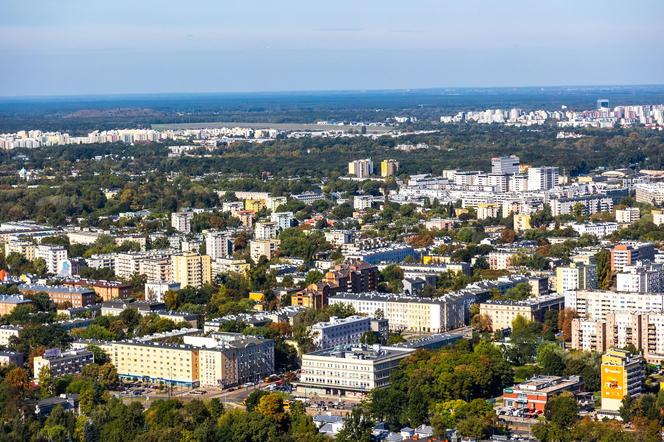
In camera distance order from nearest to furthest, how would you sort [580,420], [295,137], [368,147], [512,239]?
[580,420] → [512,239] → [368,147] → [295,137]

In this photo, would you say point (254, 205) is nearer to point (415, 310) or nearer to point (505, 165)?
point (505, 165)

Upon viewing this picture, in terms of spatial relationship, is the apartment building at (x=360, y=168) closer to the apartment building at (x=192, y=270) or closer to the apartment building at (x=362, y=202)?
the apartment building at (x=362, y=202)

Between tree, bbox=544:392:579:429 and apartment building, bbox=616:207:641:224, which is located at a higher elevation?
tree, bbox=544:392:579:429

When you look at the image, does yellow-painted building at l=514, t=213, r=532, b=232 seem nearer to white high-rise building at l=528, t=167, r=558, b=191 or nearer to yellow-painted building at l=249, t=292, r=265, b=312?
white high-rise building at l=528, t=167, r=558, b=191

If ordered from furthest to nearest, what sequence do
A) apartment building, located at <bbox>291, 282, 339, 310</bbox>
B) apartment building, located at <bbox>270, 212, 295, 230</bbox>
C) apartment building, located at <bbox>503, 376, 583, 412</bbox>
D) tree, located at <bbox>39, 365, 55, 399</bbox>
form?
1. apartment building, located at <bbox>270, 212, 295, 230</bbox>
2. apartment building, located at <bbox>291, 282, 339, 310</bbox>
3. tree, located at <bbox>39, 365, 55, 399</bbox>
4. apartment building, located at <bbox>503, 376, 583, 412</bbox>

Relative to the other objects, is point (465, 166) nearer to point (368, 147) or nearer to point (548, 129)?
point (368, 147)

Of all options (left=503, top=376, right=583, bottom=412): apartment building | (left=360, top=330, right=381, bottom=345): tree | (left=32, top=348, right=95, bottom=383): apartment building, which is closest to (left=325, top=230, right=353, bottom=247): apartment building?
(left=360, top=330, right=381, bottom=345): tree

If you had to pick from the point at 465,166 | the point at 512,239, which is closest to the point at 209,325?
the point at 512,239
